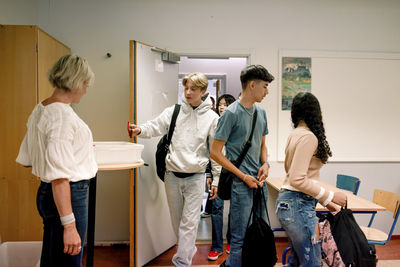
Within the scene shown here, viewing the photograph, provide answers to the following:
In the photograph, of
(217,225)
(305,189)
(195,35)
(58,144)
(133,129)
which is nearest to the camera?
(58,144)

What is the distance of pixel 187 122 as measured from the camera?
212 cm

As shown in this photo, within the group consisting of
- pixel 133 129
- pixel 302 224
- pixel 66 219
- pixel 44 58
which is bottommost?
pixel 302 224

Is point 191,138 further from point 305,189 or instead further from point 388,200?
point 388,200

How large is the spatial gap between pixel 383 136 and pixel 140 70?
274 centimetres

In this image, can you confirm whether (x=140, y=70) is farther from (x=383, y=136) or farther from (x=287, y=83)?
(x=383, y=136)

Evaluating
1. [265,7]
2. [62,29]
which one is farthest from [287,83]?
[62,29]

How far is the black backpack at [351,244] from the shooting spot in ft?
4.72

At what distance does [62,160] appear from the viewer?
1.05 m

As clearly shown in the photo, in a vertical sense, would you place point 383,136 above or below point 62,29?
below

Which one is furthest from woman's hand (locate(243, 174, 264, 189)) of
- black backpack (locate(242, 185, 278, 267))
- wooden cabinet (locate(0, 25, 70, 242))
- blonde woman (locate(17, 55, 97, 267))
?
wooden cabinet (locate(0, 25, 70, 242))

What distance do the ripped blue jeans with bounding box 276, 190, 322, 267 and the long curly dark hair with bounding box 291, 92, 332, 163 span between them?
0.82ft

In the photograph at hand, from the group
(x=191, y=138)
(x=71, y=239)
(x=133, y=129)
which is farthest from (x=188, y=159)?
(x=71, y=239)

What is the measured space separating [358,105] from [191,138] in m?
2.10

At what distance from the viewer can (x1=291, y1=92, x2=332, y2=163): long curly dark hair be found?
1.43 m
